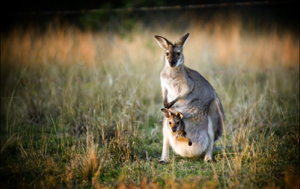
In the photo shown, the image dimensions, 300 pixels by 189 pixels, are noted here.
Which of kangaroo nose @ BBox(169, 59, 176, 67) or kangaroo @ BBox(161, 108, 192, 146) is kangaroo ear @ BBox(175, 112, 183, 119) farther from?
kangaroo nose @ BBox(169, 59, 176, 67)

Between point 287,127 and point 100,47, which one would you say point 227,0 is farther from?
point 287,127

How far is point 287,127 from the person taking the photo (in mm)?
4625

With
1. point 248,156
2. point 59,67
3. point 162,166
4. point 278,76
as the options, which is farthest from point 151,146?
point 278,76

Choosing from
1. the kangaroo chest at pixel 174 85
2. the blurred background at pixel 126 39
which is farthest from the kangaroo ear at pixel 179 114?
the blurred background at pixel 126 39

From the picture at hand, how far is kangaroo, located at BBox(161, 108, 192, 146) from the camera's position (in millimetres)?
3639

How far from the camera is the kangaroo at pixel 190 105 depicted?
3744 mm

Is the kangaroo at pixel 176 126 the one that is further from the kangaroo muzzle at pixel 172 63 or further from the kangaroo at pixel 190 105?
the kangaroo muzzle at pixel 172 63

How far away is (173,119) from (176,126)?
0.08 m

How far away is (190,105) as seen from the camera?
12.5 feet

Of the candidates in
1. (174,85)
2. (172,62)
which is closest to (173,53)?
(172,62)

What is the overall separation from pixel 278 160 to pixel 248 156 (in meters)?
0.36

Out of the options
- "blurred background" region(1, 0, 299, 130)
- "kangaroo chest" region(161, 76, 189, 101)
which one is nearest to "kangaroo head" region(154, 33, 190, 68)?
"kangaroo chest" region(161, 76, 189, 101)

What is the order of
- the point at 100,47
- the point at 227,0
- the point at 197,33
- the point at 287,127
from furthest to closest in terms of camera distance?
the point at 227,0 → the point at 197,33 → the point at 100,47 → the point at 287,127

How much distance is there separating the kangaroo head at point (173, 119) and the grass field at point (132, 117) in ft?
1.00
